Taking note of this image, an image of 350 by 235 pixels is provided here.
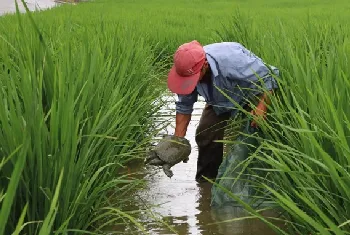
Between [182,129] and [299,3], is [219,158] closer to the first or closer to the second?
[182,129]

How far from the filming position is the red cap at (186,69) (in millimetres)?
2740

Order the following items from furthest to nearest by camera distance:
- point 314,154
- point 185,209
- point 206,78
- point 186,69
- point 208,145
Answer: point 208,145, point 206,78, point 185,209, point 186,69, point 314,154

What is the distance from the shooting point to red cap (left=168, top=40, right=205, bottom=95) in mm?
2740

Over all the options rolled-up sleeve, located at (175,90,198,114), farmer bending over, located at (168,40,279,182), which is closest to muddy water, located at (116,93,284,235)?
farmer bending over, located at (168,40,279,182)

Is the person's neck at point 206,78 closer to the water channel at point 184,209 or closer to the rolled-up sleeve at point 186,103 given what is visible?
the rolled-up sleeve at point 186,103

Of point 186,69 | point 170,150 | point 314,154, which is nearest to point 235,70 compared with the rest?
point 186,69

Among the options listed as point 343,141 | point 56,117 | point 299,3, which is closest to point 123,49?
point 56,117

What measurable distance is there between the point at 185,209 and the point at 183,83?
583 mm

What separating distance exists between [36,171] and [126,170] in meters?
1.63

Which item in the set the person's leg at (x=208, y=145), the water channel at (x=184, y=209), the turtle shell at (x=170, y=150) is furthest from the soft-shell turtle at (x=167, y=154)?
the person's leg at (x=208, y=145)

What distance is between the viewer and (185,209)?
2898 millimetres

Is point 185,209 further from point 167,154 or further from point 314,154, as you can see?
point 314,154

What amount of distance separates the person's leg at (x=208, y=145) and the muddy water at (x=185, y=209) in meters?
0.09

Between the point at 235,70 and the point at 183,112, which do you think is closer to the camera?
the point at 235,70
